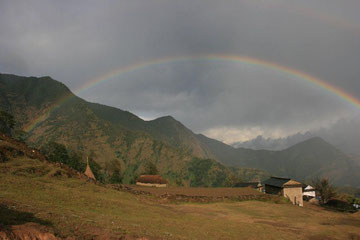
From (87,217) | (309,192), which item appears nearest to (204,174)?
(309,192)

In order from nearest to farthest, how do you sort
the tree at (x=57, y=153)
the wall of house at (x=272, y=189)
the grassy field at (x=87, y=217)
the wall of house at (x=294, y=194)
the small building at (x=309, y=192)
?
the grassy field at (x=87, y=217) → the wall of house at (x=294, y=194) → the wall of house at (x=272, y=189) → the tree at (x=57, y=153) → the small building at (x=309, y=192)

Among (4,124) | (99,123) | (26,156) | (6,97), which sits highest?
(6,97)

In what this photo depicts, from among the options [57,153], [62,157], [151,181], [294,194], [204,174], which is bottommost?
[204,174]

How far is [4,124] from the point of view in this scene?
72.6 m

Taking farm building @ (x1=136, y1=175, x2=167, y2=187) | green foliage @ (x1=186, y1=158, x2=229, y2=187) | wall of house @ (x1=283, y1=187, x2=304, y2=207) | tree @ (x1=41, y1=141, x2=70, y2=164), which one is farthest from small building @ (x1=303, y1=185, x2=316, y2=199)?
tree @ (x1=41, y1=141, x2=70, y2=164)

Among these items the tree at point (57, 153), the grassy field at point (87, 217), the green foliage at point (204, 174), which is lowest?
the green foliage at point (204, 174)

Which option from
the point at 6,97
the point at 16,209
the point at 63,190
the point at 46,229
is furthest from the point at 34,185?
the point at 6,97

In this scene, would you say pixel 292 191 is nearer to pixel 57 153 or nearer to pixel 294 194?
pixel 294 194

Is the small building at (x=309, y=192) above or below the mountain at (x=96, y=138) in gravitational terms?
below

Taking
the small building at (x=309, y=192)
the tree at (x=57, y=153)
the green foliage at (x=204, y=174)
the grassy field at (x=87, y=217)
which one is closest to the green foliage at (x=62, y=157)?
the tree at (x=57, y=153)

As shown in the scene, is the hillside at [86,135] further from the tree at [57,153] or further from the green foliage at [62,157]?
the tree at [57,153]

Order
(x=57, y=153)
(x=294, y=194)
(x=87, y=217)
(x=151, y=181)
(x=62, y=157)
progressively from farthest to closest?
(x=62, y=157) → (x=57, y=153) → (x=151, y=181) → (x=294, y=194) → (x=87, y=217)

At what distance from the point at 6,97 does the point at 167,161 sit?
463ft

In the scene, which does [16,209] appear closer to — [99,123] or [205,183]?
[205,183]
